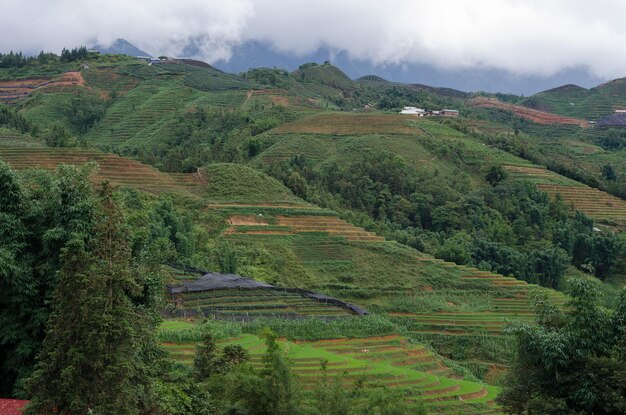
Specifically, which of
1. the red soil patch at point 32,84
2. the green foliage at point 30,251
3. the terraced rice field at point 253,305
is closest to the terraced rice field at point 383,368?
the terraced rice field at point 253,305

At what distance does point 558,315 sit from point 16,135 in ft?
180

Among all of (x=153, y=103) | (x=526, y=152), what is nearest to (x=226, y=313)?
(x=526, y=152)

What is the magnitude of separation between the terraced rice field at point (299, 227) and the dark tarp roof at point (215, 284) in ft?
41.0

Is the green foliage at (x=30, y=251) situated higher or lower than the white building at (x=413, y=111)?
lower

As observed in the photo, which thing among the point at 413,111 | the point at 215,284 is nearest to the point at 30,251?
the point at 215,284

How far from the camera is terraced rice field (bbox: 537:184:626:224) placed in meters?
71.9

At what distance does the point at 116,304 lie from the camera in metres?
14.4

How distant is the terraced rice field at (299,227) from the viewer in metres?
50.2

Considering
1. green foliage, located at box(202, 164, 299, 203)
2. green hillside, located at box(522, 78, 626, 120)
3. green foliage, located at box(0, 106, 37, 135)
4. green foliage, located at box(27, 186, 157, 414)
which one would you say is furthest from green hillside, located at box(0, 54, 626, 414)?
green hillside, located at box(522, 78, 626, 120)

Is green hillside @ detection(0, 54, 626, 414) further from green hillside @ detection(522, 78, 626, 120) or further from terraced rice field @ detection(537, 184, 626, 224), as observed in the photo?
green hillside @ detection(522, 78, 626, 120)

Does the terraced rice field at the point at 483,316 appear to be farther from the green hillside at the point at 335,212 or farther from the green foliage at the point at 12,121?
the green foliage at the point at 12,121

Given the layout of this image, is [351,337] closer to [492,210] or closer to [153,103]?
[492,210]

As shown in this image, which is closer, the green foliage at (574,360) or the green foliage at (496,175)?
the green foliage at (574,360)

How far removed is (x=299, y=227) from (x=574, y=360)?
3382 cm
